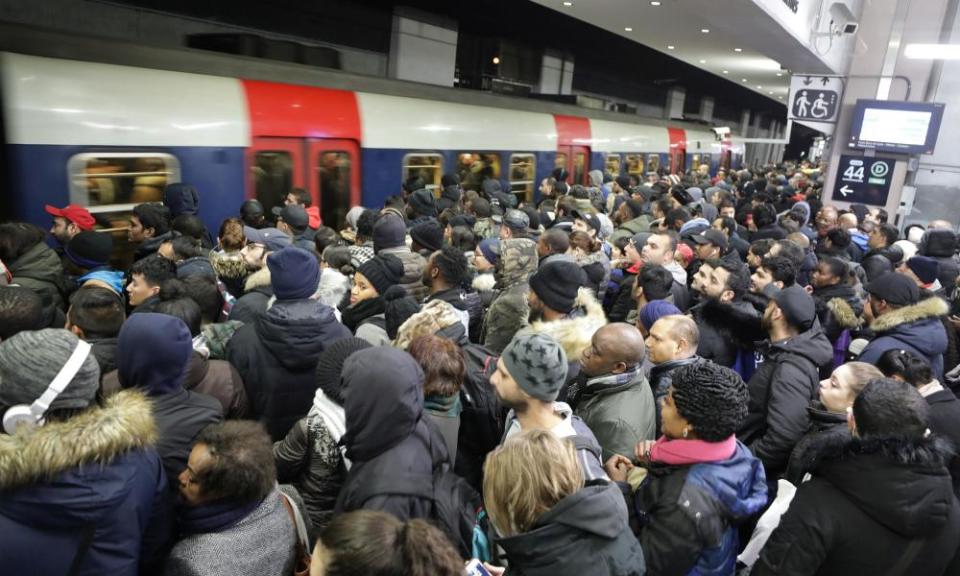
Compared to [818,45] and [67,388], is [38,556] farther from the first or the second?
[818,45]

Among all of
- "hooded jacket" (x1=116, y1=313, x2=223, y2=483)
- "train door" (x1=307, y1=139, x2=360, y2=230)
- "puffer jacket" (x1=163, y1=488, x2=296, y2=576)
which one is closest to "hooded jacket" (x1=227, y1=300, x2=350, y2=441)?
"hooded jacket" (x1=116, y1=313, x2=223, y2=483)

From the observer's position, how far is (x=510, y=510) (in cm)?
164

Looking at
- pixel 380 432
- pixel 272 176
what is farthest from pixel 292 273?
pixel 272 176

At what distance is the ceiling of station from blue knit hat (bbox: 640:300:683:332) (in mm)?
5962

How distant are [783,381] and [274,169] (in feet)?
17.9

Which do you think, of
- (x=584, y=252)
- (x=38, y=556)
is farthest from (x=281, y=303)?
(x=584, y=252)

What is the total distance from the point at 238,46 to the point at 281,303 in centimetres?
745

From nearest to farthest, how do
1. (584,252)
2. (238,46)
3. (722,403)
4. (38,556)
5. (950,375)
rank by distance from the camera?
(38,556) → (722,403) → (950,375) → (584,252) → (238,46)

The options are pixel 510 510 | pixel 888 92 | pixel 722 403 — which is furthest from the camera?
pixel 888 92

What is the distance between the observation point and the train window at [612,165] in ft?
44.1

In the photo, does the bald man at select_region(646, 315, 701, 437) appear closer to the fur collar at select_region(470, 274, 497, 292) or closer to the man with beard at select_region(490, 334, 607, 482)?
the man with beard at select_region(490, 334, 607, 482)

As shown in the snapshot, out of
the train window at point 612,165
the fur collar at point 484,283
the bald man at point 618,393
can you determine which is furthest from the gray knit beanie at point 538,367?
the train window at point 612,165

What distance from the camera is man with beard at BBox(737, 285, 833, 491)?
8.79ft

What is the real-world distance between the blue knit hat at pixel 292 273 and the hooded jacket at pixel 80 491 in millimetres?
1125
